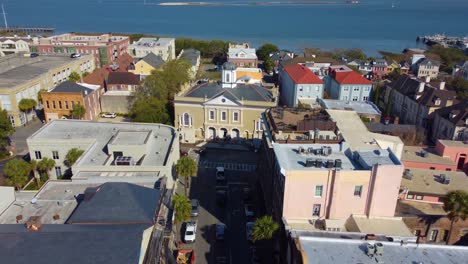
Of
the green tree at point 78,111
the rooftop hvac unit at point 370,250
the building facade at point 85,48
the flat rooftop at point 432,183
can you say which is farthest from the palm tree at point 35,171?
the building facade at point 85,48

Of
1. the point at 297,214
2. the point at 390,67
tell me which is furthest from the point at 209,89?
the point at 390,67

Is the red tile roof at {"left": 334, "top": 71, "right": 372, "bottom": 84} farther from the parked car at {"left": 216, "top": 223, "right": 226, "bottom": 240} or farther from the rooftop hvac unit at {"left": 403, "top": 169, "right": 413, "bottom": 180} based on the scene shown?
the parked car at {"left": 216, "top": 223, "right": 226, "bottom": 240}

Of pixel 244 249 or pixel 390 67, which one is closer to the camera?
pixel 244 249

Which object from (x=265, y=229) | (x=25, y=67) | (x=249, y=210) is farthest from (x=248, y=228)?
(x=25, y=67)

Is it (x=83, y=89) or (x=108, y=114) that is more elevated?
(x=83, y=89)

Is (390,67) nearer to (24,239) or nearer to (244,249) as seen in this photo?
(244,249)

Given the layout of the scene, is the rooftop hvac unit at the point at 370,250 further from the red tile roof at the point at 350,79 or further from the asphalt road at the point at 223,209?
the red tile roof at the point at 350,79
